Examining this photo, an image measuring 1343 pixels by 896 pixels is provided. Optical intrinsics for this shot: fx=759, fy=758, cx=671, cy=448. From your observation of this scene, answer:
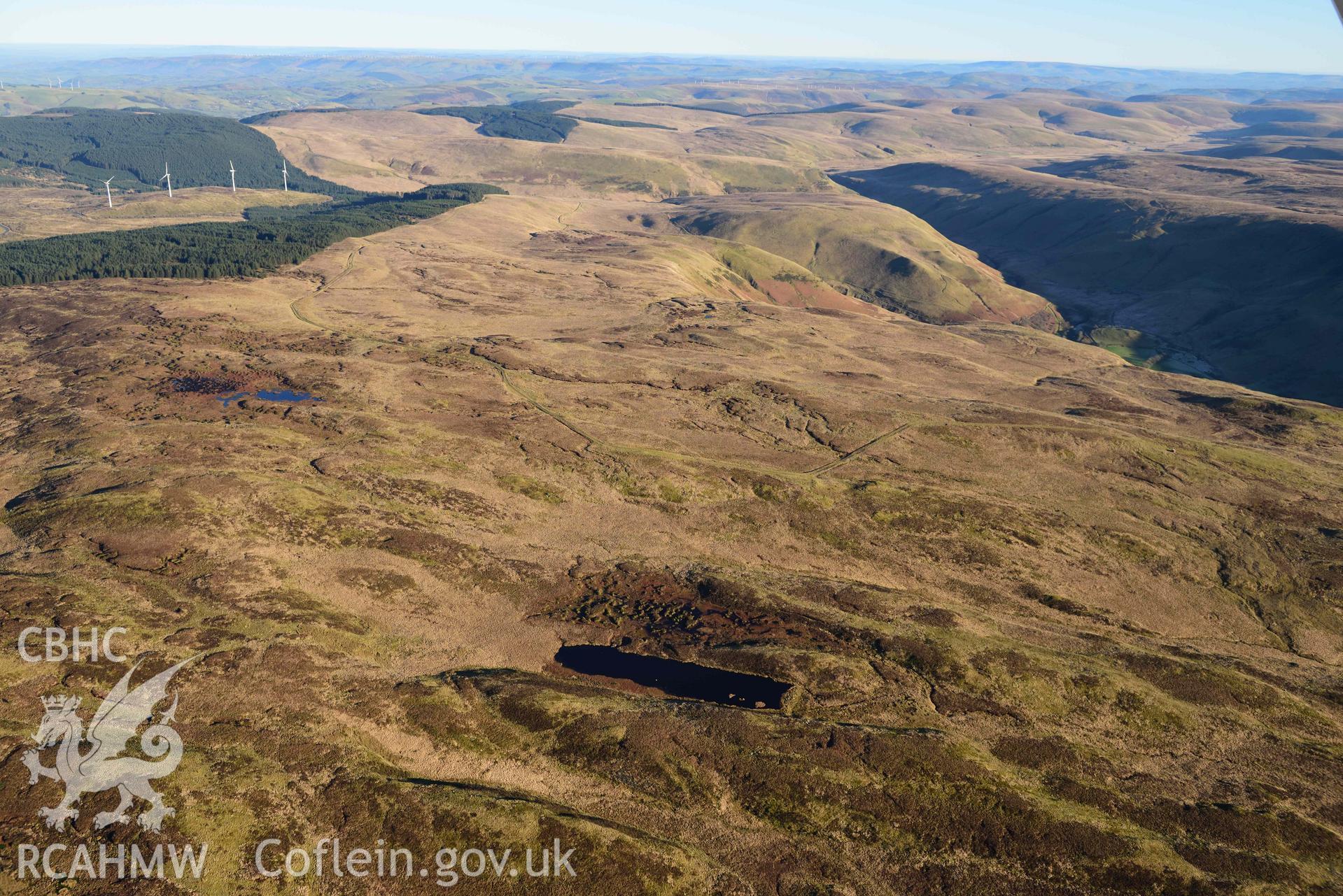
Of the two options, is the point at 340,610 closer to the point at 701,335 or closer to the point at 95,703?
the point at 95,703

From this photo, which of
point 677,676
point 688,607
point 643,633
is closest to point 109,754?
point 677,676

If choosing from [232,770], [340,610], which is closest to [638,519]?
[340,610]

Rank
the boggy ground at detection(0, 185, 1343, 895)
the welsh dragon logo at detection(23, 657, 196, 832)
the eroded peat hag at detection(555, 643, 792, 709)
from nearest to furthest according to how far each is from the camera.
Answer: the welsh dragon logo at detection(23, 657, 196, 832) < the boggy ground at detection(0, 185, 1343, 895) < the eroded peat hag at detection(555, 643, 792, 709)

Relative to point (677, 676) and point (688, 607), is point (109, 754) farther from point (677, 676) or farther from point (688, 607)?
point (688, 607)

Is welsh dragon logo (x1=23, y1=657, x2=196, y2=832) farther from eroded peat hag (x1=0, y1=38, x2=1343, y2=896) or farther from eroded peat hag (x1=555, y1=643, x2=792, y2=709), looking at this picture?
eroded peat hag (x1=555, y1=643, x2=792, y2=709)

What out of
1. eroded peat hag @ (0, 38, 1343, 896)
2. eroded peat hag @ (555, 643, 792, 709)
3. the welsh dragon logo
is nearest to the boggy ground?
eroded peat hag @ (0, 38, 1343, 896)

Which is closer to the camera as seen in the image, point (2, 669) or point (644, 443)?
point (2, 669)

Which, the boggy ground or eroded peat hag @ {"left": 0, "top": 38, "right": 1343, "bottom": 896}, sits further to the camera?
the boggy ground
